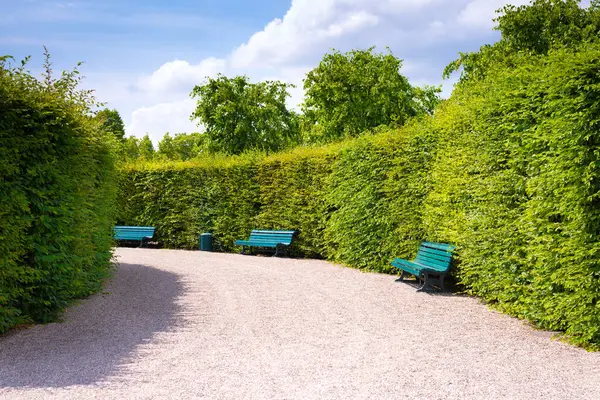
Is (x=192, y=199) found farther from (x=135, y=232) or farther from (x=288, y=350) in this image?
(x=288, y=350)

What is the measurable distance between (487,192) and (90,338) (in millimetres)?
5997

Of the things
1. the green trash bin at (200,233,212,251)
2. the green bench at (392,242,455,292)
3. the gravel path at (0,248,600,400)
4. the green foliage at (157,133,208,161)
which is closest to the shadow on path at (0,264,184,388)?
the gravel path at (0,248,600,400)

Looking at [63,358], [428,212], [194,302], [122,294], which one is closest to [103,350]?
[63,358]

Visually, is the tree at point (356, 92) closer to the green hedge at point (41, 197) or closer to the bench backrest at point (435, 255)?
the bench backrest at point (435, 255)

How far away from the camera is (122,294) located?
1039cm

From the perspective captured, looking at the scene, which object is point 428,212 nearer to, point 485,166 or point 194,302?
point 485,166

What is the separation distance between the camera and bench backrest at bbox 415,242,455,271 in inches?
413

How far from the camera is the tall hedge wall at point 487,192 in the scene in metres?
6.86

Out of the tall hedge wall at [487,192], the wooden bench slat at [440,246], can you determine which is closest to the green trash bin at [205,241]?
the tall hedge wall at [487,192]

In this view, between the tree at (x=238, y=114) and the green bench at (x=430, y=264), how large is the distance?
28.1 m

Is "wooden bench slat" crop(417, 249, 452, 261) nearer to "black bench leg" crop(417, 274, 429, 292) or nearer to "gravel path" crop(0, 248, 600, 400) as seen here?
"black bench leg" crop(417, 274, 429, 292)

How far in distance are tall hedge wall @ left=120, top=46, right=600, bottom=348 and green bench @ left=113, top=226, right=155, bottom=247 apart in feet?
12.3

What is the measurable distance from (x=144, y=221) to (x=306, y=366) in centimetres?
1594

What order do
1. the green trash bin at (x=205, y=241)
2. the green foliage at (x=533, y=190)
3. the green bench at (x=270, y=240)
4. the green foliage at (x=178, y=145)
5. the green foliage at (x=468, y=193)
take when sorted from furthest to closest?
the green foliage at (x=178, y=145) → the green trash bin at (x=205, y=241) → the green bench at (x=270, y=240) → the green foliage at (x=468, y=193) → the green foliage at (x=533, y=190)
